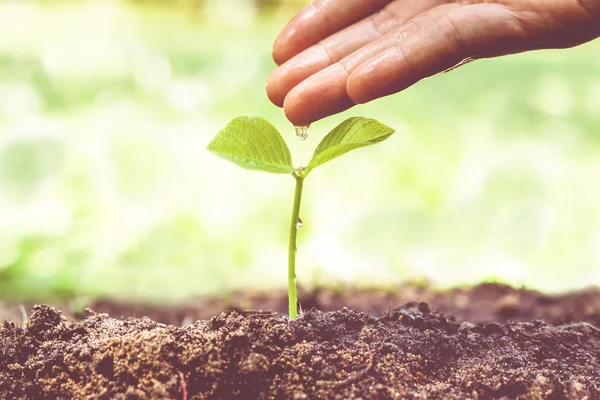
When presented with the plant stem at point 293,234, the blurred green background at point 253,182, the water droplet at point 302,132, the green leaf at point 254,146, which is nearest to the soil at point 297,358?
the plant stem at point 293,234

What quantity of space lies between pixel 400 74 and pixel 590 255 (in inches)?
60.1

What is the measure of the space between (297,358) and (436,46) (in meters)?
0.69

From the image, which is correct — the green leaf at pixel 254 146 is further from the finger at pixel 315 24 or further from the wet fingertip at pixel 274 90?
the finger at pixel 315 24

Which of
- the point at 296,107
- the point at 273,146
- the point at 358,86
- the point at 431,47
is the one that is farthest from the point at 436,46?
the point at 273,146

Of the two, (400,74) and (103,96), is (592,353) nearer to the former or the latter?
(400,74)

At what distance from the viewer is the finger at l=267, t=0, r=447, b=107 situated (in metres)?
1.34

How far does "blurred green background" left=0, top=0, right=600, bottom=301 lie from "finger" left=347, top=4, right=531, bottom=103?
100 centimetres

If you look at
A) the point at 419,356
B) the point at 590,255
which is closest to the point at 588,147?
the point at 590,255

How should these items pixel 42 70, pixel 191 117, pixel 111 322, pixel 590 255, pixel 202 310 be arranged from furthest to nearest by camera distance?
pixel 42 70, pixel 191 117, pixel 590 255, pixel 202 310, pixel 111 322

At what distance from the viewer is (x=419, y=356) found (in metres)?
1.00

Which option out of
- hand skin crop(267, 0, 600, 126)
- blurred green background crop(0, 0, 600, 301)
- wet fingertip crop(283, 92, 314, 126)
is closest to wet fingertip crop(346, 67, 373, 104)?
hand skin crop(267, 0, 600, 126)

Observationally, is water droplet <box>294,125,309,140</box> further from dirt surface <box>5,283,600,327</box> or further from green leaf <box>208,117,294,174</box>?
dirt surface <box>5,283,600,327</box>

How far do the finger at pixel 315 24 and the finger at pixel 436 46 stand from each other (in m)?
0.26

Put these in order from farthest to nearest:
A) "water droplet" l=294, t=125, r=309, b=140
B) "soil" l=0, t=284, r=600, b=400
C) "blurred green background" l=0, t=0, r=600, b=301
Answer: "blurred green background" l=0, t=0, r=600, b=301, "water droplet" l=294, t=125, r=309, b=140, "soil" l=0, t=284, r=600, b=400
